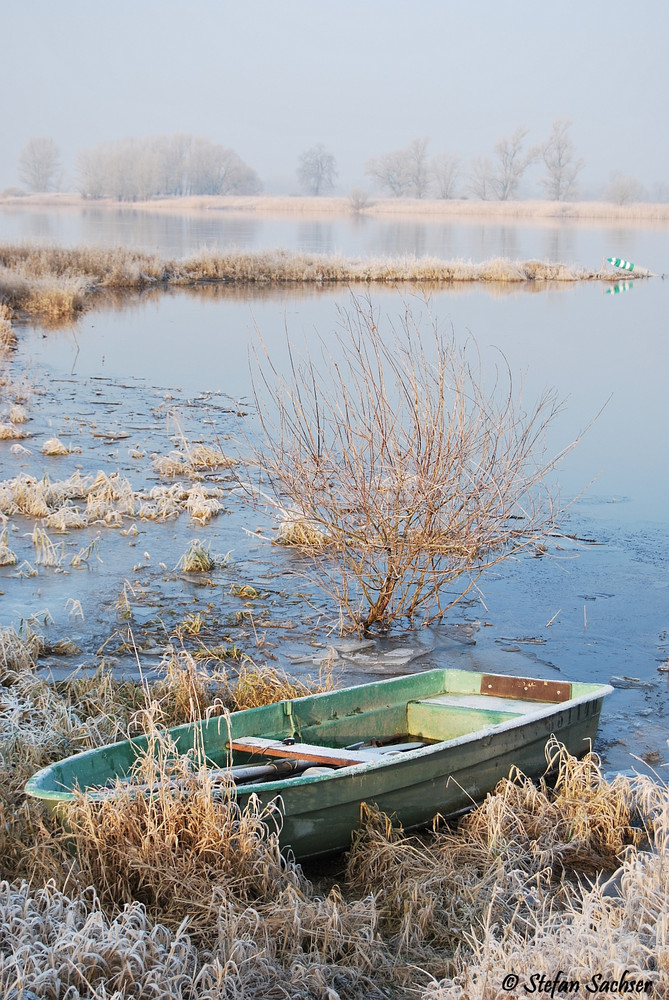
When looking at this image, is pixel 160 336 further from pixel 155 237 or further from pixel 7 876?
pixel 155 237

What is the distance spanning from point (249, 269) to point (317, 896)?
32100 mm

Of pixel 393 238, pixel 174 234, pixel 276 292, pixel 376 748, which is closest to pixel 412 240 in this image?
pixel 393 238

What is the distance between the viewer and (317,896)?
459 cm

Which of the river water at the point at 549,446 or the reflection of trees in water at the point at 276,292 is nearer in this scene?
the river water at the point at 549,446

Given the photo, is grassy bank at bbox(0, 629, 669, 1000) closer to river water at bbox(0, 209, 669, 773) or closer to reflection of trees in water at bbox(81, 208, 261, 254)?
river water at bbox(0, 209, 669, 773)

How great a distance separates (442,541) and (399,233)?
53.9 meters

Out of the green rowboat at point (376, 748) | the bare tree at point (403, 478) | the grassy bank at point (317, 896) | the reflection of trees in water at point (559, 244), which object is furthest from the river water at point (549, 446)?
the reflection of trees in water at point (559, 244)

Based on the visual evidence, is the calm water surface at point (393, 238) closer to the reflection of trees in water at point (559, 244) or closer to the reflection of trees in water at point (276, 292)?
the reflection of trees in water at point (559, 244)

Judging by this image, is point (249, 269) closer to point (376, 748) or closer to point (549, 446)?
point (549, 446)

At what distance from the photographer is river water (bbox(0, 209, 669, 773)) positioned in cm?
772

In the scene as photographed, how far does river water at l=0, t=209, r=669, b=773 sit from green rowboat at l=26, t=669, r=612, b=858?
2.28 ft

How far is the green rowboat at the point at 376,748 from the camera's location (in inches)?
187

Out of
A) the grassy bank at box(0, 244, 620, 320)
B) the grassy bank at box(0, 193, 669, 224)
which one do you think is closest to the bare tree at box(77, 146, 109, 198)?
the grassy bank at box(0, 193, 669, 224)

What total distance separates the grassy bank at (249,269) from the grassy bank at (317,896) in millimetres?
25796
